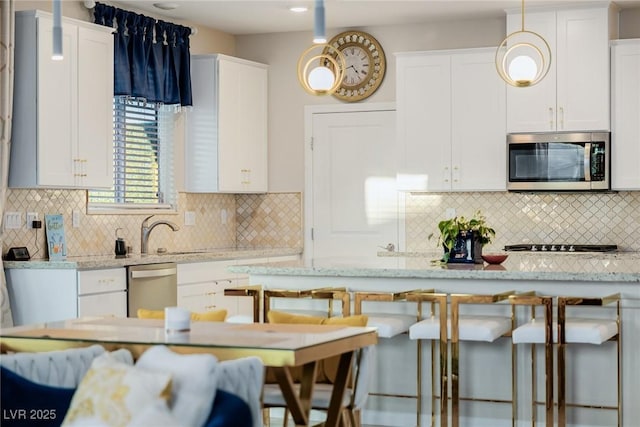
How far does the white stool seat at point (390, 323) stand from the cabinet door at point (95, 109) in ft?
7.48

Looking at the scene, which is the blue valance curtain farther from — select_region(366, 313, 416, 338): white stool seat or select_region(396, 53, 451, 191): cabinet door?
select_region(366, 313, 416, 338): white stool seat

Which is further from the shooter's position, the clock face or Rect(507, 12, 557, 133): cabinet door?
the clock face

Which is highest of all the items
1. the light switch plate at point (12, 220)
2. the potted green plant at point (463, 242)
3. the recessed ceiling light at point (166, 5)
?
the recessed ceiling light at point (166, 5)

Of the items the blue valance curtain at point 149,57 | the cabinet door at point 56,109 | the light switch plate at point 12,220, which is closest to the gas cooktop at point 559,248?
the blue valance curtain at point 149,57

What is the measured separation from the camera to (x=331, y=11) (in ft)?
25.6

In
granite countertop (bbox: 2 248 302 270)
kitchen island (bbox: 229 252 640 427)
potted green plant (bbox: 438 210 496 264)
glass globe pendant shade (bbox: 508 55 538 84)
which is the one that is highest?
glass globe pendant shade (bbox: 508 55 538 84)

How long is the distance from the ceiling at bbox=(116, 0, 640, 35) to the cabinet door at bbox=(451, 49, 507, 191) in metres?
0.38

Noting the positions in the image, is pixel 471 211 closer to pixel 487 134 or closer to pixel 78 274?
pixel 487 134

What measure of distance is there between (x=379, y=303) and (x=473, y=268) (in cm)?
54

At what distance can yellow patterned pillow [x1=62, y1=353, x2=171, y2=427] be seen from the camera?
3.04 meters

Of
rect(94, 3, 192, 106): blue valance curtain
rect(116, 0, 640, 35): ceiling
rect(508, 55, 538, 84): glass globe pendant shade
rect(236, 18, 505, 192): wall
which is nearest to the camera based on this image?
rect(508, 55, 538, 84): glass globe pendant shade

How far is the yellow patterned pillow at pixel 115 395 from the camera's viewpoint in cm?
304

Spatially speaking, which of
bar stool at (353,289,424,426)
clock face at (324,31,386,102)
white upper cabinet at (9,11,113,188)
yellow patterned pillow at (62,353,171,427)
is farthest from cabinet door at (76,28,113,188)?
yellow patterned pillow at (62,353,171,427)

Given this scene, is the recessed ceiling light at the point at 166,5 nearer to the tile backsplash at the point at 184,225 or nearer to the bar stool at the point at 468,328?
the tile backsplash at the point at 184,225
